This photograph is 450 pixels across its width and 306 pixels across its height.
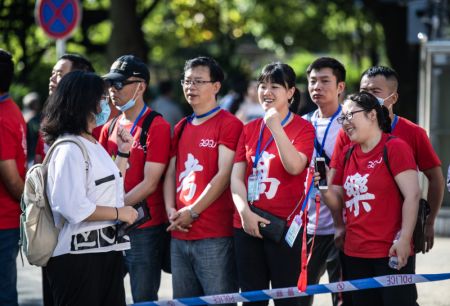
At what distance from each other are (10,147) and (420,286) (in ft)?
14.0

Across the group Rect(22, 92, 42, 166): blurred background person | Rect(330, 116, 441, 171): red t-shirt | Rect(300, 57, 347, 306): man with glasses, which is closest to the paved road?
Rect(22, 92, 42, 166): blurred background person

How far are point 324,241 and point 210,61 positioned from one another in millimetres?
1537

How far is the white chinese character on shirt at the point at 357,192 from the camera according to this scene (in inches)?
217

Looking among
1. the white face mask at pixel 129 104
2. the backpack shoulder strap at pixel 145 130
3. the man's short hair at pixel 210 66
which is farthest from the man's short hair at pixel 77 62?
Result: the man's short hair at pixel 210 66

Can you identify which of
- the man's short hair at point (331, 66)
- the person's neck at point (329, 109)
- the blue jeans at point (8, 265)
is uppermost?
the man's short hair at point (331, 66)

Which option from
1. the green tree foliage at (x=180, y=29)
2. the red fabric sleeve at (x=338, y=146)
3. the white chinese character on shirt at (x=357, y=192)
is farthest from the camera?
the green tree foliage at (x=180, y=29)

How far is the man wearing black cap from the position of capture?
19.8 ft

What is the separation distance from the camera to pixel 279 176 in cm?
566

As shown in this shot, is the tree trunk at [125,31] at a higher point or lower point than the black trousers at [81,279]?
higher

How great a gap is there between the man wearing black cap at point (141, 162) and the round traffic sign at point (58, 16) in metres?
4.22

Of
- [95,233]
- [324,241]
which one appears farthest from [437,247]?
[95,233]

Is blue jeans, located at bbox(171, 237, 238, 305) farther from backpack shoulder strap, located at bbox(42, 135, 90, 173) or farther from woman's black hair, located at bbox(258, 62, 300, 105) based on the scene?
backpack shoulder strap, located at bbox(42, 135, 90, 173)

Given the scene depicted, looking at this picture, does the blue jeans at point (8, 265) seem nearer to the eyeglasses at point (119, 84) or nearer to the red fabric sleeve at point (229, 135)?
the eyeglasses at point (119, 84)

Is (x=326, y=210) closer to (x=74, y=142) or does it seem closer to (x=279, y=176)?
(x=279, y=176)
